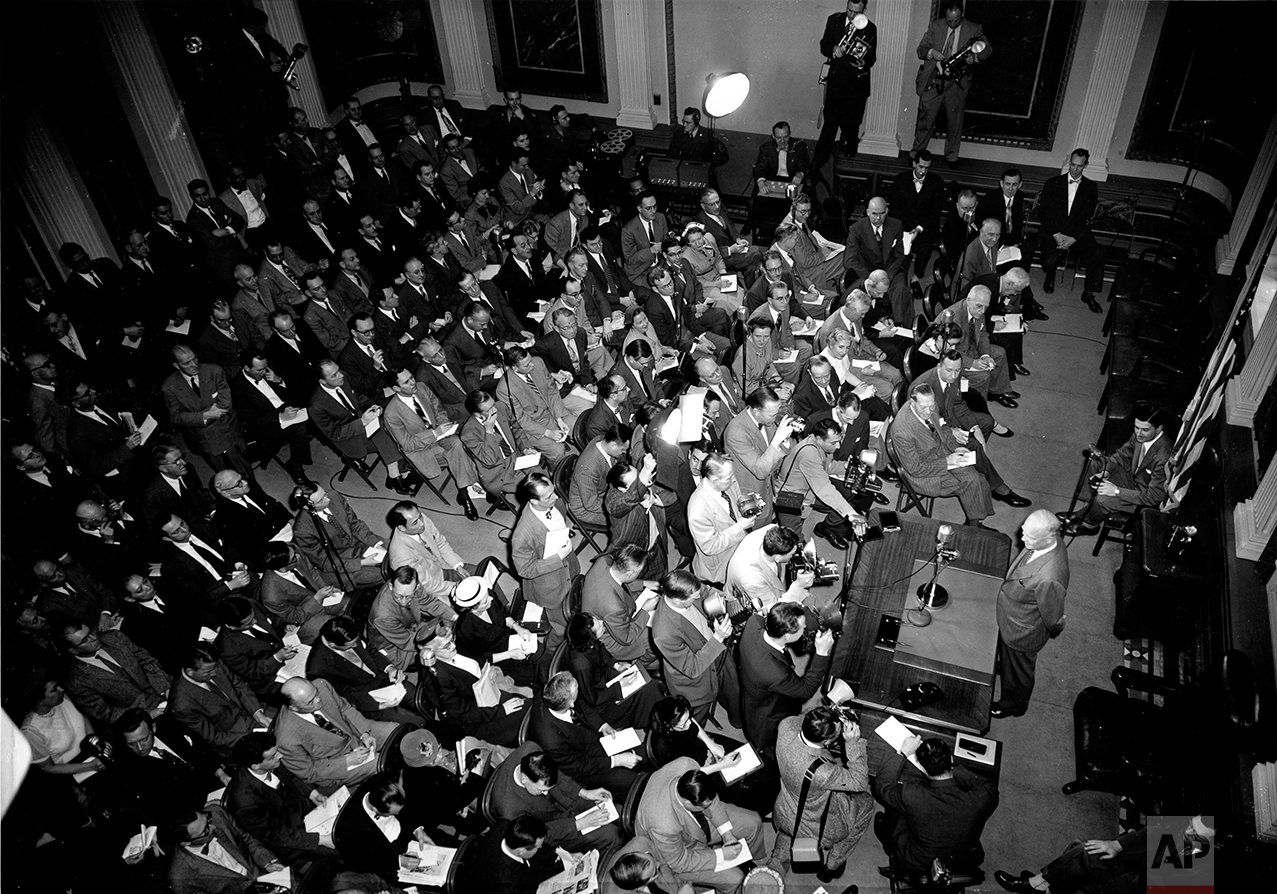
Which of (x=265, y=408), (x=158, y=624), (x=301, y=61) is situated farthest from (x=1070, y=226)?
(x=301, y=61)

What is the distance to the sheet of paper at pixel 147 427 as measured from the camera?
759 cm

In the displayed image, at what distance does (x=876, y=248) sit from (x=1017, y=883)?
6.23m

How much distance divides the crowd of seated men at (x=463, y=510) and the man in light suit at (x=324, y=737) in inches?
0.8

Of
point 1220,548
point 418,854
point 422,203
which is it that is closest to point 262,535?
point 418,854

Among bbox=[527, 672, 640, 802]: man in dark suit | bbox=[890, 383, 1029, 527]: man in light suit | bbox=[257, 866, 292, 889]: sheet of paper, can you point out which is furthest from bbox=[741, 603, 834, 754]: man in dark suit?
bbox=[257, 866, 292, 889]: sheet of paper

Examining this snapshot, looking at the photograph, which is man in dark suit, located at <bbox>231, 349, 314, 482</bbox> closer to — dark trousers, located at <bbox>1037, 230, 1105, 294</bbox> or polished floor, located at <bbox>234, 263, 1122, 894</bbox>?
polished floor, located at <bbox>234, 263, 1122, 894</bbox>

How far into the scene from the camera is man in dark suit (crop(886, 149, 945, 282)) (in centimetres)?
958

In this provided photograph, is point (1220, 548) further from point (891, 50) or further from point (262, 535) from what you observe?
point (891, 50)

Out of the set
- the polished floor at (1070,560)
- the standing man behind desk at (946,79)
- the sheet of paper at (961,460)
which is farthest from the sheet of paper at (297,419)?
the standing man behind desk at (946,79)

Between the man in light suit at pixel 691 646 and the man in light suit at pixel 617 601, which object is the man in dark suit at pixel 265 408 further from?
the man in light suit at pixel 691 646

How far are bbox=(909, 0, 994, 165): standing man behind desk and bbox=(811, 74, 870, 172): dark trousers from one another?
2.35ft

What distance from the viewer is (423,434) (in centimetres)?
711

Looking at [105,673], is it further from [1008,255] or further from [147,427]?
[1008,255]

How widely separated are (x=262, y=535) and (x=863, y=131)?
30.5ft
